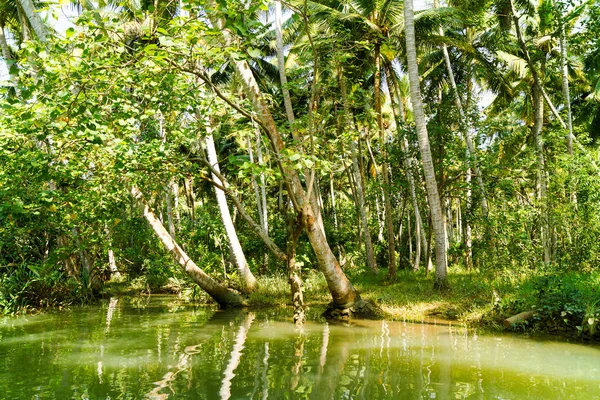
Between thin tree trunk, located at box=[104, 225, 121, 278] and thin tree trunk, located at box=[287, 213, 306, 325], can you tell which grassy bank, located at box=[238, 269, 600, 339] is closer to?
thin tree trunk, located at box=[287, 213, 306, 325]

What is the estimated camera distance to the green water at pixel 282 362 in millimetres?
5164

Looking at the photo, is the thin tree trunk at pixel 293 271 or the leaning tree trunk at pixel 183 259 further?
the leaning tree trunk at pixel 183 259

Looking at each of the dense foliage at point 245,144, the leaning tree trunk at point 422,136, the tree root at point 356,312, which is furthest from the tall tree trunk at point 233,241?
the leaning tree trunk at point 422,136

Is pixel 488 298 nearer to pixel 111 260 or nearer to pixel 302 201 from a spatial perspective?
pixel 302 201

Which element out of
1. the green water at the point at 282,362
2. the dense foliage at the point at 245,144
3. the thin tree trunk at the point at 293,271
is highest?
the dense foliage at the point at 245,144

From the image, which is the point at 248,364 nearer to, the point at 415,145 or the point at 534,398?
the point at 534,398

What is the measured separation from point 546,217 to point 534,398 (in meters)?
8.52

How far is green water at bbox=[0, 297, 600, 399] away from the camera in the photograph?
16.9ft

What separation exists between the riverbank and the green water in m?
0.86

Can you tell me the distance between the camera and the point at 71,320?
10773mm

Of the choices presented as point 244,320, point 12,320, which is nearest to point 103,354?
point 244,320

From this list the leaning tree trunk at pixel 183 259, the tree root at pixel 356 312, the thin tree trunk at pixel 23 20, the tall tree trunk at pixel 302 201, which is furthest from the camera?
the thin tree trunk at pixel 23 20

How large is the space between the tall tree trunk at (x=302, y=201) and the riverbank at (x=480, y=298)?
1081 millimetres

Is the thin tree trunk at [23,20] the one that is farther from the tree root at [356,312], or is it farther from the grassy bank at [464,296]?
the tree root at [356,312]
